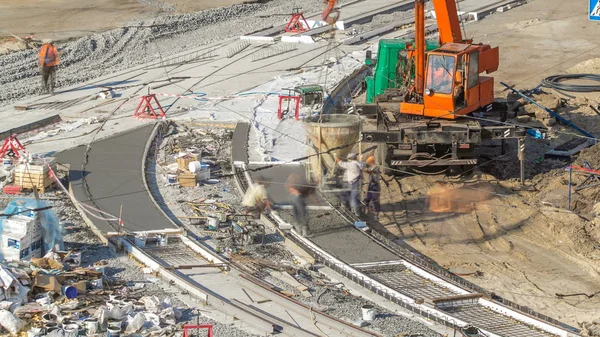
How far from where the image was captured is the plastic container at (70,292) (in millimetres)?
14531

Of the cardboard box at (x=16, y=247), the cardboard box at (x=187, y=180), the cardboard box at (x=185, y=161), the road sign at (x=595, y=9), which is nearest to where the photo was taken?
the cardboard box at (x=16, y=247)

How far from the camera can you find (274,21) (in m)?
38.0

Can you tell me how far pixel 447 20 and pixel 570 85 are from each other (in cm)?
751

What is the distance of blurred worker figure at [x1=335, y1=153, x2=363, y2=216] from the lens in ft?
61.7

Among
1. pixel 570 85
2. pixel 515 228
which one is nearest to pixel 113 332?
pixel 515 228

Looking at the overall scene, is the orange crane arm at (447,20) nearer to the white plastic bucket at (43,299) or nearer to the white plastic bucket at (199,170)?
the white plastic bucket at (199,170)

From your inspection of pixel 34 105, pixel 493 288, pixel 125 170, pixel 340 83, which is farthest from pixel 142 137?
pixel 493 288

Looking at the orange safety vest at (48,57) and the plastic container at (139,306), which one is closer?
the plastic container at (139,306)

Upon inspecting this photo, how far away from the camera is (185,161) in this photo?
20.7m

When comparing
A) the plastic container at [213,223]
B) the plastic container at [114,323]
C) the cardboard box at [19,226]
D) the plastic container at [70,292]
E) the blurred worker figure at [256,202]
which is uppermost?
the cardboard box at [19,226]

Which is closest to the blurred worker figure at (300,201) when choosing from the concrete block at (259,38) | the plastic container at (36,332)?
the plastic container at (36,332)

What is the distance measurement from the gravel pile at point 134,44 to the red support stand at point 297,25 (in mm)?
1643

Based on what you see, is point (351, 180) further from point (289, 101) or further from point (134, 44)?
point (134, 44)

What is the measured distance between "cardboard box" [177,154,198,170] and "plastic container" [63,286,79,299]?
628 centimetres
